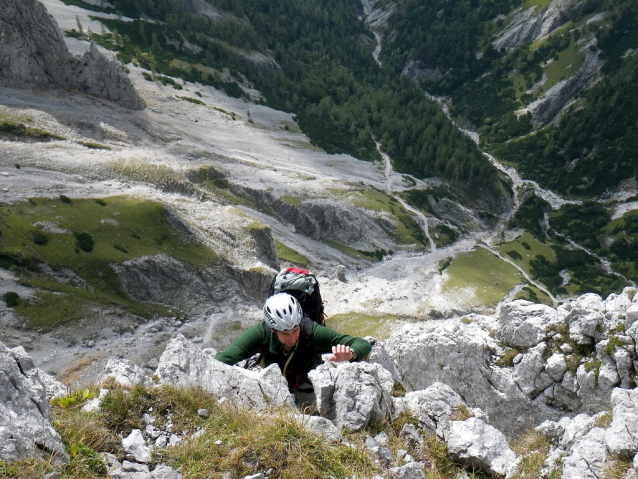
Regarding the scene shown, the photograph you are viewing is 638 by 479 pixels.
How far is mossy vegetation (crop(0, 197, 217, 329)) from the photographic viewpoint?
4872cm

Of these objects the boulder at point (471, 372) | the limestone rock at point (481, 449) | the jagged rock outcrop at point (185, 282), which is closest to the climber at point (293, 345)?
the limestone rock at point (481, 449)

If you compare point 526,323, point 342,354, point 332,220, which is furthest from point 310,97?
point 342,354

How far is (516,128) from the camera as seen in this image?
189375 mm

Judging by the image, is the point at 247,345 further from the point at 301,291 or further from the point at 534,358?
the point at 534,358

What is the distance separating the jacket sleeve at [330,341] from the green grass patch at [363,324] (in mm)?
54223

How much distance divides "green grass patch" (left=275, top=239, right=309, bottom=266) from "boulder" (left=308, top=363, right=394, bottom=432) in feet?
241

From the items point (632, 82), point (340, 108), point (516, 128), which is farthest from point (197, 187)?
point (632, 82)

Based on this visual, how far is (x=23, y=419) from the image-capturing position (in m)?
6.17

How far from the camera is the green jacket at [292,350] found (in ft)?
29.6

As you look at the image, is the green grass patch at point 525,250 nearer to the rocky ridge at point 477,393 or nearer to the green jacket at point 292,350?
the rocky ridge at point 477,393

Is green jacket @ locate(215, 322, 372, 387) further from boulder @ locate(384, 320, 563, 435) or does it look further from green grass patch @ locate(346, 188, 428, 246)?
green grass patch @ locate(346, 188, 428, 246)

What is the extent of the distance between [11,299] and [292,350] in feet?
164

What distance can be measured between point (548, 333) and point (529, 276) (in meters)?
94.7

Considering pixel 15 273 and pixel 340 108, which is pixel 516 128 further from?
pixel 15 273
